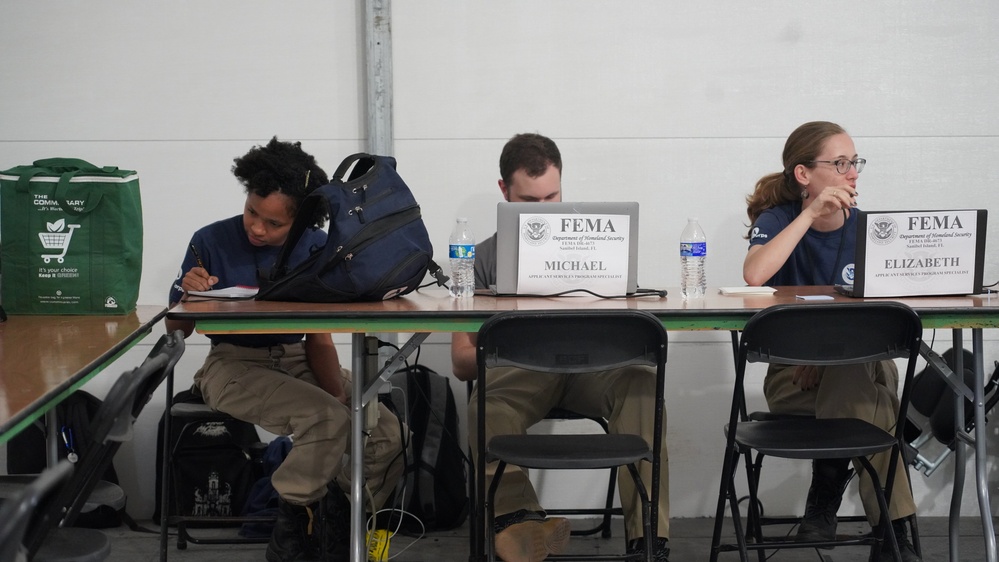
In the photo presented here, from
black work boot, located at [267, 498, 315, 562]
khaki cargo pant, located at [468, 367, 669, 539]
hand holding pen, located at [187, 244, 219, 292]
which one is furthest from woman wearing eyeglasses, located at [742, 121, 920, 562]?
hand holding pen, located at [187, 244, 219, 292]

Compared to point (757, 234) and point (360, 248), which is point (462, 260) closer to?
point (360, 248)

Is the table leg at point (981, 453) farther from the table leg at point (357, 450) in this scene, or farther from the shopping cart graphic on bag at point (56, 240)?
the shopping cart graphic on bag at point (56, 240)

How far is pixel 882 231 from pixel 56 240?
206cm

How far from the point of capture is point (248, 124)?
3.50 meters

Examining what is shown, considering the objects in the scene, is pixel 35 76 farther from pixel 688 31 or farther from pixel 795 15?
pixel 795 15

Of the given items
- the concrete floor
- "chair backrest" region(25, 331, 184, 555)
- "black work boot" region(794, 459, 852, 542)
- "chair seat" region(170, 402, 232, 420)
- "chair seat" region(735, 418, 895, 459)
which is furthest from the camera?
the concrete floor

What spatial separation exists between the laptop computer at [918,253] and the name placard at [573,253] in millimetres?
609

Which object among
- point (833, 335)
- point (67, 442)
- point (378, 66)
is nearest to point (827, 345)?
point (833, 335)

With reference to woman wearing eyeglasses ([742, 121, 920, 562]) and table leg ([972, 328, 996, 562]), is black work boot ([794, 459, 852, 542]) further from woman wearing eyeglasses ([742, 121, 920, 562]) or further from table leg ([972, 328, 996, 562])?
table leg ([972, 328, 996, 562])

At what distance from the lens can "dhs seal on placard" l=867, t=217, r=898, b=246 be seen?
2.45m

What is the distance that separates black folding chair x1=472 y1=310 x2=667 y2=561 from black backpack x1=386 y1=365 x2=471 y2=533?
987 mm

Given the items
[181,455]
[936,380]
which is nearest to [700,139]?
[936,380]

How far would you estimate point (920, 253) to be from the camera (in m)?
2.51

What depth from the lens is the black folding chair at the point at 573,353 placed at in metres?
2.15
